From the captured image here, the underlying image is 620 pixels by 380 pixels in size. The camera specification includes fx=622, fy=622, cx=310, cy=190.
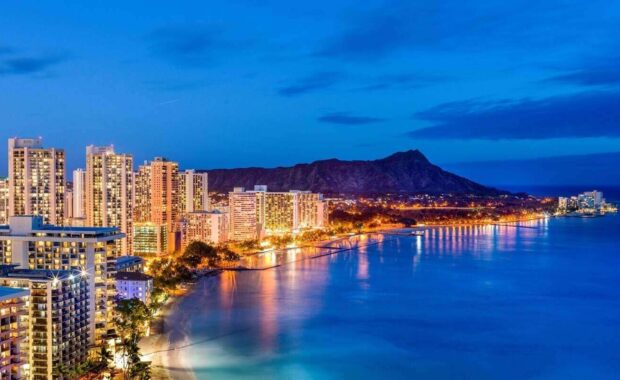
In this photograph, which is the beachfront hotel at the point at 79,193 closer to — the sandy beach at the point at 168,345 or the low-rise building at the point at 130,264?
the low-rise building at the point at 130,264

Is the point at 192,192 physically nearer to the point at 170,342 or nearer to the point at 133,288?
the point at 133,288

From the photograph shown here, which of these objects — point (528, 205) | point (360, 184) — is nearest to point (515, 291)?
point (528, 205)

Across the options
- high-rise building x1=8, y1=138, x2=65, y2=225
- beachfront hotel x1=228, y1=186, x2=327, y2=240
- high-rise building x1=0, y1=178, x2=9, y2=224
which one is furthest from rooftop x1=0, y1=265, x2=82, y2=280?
beachfront hotel x1=228, y1=186, x2=327, y2=240

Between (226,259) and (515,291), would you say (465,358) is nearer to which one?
(515,291)

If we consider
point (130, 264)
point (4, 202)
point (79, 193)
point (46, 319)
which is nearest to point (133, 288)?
point (130, 264)

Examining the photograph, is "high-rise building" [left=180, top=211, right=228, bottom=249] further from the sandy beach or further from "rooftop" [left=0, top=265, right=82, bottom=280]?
"rooftop" [left=0, top=265, right=82, bottom=280]
